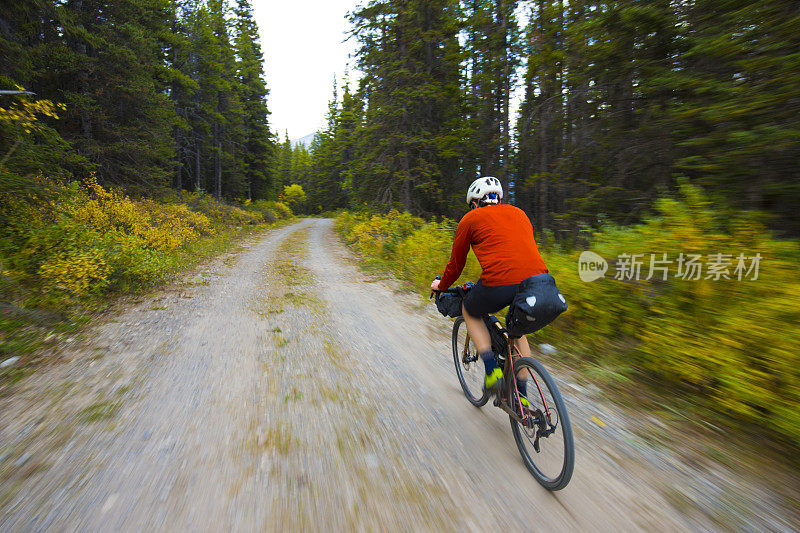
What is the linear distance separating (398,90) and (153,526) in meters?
16.1

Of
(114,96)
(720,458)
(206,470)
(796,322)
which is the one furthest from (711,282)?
(114,96)

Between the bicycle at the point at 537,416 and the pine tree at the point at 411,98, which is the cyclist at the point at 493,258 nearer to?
the bicycle at the point at 537,416

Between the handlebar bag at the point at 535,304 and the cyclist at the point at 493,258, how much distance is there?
120 millimetres

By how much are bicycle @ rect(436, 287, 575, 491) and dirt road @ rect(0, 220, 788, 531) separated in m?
0.15

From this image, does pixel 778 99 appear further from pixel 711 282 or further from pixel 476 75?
pixel 476 75

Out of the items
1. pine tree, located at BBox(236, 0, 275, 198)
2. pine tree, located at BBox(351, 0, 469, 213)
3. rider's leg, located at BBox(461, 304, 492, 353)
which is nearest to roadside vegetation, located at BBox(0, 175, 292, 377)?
rider's leg, located at BBox(461, 304, 492, 353)

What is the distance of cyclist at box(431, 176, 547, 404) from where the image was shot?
8.62 ft

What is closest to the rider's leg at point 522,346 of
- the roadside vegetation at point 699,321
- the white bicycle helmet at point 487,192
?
the white bicycle helmet at point 487,192

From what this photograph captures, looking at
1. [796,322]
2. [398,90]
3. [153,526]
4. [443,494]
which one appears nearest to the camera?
[153,526]

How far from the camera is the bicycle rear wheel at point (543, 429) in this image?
87.7 inches

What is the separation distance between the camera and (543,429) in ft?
7.88

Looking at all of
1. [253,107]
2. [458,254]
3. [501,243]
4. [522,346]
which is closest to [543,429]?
[522,346]

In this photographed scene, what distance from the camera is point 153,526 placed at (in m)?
1.99

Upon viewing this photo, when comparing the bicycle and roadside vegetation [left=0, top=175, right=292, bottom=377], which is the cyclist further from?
roadside vegetation [left=0, top=175, right=292, bottom=377]
